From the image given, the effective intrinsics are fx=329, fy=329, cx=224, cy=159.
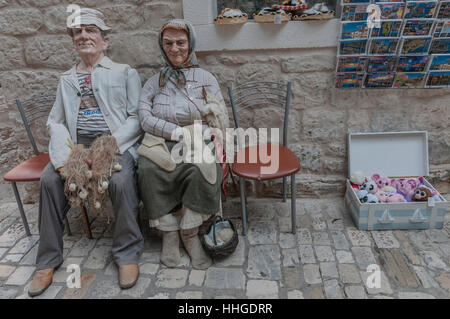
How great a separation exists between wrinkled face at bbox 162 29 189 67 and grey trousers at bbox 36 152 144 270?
0.83m

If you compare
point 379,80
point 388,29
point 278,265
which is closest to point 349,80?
point 379,80

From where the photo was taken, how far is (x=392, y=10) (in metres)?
2.47

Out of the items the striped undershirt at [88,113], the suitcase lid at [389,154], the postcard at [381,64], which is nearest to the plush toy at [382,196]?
the suitcase lid at [389,154]

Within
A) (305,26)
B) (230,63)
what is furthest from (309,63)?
(230,63)

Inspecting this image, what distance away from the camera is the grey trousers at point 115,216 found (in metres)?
2.22

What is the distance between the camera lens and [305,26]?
2572mm

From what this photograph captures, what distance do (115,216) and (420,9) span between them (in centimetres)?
269

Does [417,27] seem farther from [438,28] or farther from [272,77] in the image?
[272,77]

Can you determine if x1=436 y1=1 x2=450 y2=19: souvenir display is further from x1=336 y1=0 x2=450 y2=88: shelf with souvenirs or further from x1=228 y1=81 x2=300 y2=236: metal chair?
x1=228 y1=81 x2=300 y2=236: metal chair

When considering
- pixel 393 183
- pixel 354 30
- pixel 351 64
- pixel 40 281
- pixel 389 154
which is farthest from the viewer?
pixel 389 154

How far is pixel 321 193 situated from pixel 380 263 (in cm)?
92

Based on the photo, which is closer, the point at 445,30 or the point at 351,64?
the point at 445,30

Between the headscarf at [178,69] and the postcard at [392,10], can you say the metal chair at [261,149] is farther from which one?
the postcard at [392,10]

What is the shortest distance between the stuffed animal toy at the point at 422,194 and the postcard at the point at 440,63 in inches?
38.2
